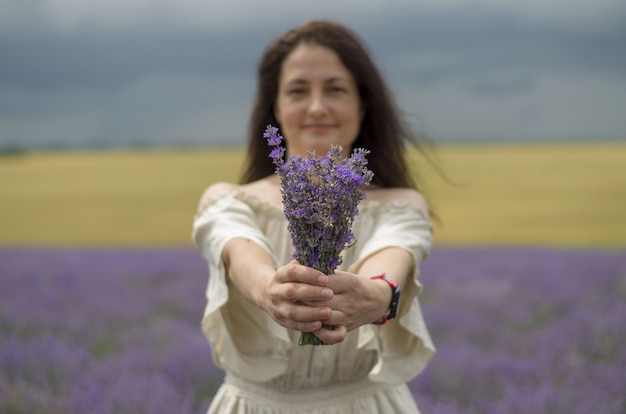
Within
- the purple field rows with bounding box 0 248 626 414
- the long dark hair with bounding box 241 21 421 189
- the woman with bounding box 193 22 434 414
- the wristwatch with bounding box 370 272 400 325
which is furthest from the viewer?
the purple field rows with bounding box 0 248 626 414

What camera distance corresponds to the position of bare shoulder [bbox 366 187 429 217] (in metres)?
2.33

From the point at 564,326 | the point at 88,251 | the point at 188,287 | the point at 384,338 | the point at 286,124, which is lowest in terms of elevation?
the point at 88,251

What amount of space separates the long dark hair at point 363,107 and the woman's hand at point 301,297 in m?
1.01

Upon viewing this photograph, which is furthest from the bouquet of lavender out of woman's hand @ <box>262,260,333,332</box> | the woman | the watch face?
the watch face

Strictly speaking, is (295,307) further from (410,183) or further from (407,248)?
(410,183)

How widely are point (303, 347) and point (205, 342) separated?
274 cm

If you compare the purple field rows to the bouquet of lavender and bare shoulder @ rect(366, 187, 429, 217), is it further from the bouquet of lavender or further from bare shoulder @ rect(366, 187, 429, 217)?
the bouquet of lavender

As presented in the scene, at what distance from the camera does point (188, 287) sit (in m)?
6.87

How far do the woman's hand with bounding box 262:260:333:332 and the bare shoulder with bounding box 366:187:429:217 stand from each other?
2.42ft

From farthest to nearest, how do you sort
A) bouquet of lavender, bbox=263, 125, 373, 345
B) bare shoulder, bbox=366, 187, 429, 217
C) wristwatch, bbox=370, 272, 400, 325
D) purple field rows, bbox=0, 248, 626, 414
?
purple field rows, bbox=0, 248, 626, 414
bare shoulder, bbox=366, 187, 429, 217
wristwatch, bbox=370, 272, 400, 325
bouquet of lavender, bbox=263, 125, 373, 345

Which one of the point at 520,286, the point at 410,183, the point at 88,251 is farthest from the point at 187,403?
the point at 88,251

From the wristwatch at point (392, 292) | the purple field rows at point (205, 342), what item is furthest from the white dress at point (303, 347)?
the purple field rows at point (205, 342)

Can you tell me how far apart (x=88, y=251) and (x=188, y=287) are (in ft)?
12.8

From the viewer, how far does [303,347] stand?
2168mm
